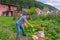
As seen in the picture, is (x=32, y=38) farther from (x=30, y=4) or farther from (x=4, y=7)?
(x=30, y=4)

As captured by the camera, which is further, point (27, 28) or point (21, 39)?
point (27, 28)

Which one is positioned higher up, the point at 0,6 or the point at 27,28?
the point at 27,28

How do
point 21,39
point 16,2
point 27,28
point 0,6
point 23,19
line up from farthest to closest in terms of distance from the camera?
point 16,2, point 0,6, point 27,28, point 21,39, point 23,19

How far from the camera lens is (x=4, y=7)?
39.2 m

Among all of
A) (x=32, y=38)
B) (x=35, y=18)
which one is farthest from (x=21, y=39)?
(x=35, y=18)

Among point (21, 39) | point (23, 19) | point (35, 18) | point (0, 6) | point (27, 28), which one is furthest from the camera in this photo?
point (0, 6)

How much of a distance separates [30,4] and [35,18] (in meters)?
43.3

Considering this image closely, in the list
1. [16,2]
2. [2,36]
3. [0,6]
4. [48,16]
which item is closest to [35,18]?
[48,16]

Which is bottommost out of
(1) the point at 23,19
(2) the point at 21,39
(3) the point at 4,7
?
(3) the point at 4,7

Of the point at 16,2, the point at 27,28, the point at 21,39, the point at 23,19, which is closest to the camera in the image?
the point at 23,19

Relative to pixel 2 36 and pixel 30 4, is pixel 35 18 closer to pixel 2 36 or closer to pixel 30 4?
pixel 2 36

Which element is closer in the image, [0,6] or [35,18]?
[35,18]

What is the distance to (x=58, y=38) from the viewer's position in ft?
36.9

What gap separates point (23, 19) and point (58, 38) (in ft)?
7.33
